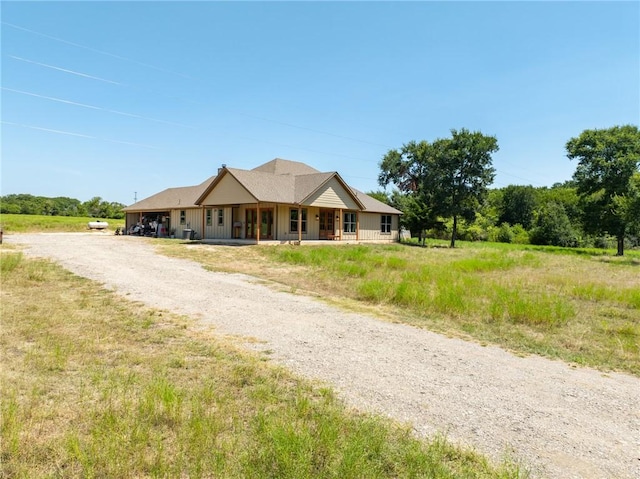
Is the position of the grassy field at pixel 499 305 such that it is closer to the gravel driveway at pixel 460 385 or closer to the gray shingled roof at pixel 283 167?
the gravel driveway at pixel 460 385

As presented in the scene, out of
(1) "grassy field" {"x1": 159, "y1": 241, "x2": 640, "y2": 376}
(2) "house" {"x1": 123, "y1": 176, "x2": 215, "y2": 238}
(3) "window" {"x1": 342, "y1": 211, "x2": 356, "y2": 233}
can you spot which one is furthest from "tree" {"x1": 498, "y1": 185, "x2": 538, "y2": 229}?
(1) "grassy field" {"x1": 159, "y1": 241, "x2": 640, "y2": 376}

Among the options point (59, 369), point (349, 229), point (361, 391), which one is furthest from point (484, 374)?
point (349, 229)

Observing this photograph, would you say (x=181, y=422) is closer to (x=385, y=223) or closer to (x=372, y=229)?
(x=372, y=229)

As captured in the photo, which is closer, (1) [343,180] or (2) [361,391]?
(2) [361,391]

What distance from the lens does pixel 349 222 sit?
3256 centimetres

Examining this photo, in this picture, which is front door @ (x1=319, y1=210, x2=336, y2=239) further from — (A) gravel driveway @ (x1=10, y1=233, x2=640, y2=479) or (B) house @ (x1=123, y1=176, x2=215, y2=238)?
(A) gravel driveway @ (x1=10, y1=233, x2=640, y2=479)

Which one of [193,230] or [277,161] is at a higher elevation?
[277,161]

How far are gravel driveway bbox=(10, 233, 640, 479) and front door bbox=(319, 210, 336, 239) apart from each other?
22106 millimetres

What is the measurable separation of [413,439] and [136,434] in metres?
2.27

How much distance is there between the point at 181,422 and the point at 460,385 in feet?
9.99

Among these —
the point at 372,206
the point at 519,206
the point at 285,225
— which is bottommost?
the point at 285,225

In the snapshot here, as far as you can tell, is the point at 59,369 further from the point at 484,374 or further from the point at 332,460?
the point at 484,374

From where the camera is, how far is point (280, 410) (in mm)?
3744

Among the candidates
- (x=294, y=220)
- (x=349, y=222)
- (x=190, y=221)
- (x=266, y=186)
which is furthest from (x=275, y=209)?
(x=190, y=221)
